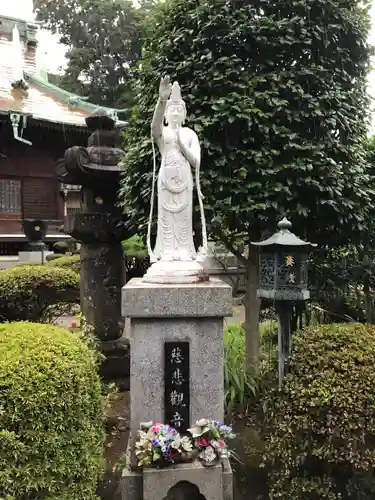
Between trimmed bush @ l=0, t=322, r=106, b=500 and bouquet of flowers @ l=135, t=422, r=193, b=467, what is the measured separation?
0.37 m

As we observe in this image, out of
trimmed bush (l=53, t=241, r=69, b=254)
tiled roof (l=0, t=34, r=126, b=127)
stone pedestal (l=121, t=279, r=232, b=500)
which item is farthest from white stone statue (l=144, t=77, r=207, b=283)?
trimmed bush (l=53, t=241, r=69, b=254)

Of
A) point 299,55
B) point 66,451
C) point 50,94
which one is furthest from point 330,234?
point 50,94

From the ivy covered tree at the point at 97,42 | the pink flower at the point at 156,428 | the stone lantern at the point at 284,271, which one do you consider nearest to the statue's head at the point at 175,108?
the stone lantern at the point at 284,271

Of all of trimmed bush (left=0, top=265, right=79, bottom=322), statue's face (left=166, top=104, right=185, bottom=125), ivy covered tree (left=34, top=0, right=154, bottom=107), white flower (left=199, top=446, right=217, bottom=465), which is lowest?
white flower (left=199, top=446, right=217, bottom=465)

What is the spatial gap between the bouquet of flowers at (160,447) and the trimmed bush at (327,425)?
2.65 feet

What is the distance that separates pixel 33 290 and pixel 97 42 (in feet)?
75.8

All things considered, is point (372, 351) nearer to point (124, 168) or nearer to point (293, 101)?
point (293, 101)

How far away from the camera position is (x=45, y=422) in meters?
2.97

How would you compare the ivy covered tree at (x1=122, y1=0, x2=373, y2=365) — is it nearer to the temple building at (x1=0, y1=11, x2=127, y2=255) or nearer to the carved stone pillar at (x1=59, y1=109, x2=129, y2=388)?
the carved stone pillar at (x1=59, y1=109, x2=129, y2=388)

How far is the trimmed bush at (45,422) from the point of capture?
2.87 metres

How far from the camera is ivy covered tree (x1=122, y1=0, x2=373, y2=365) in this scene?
16.9 ft

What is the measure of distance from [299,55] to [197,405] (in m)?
4.32

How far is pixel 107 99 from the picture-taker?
1049 inches

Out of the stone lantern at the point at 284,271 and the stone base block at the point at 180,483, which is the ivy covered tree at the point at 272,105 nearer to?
the stone lantern at the point at 284,271
